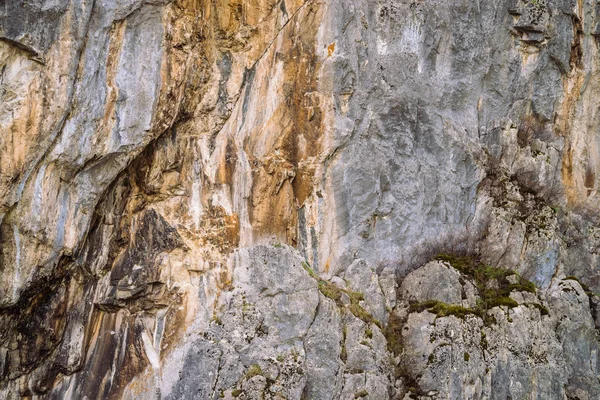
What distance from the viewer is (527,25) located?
18984mm

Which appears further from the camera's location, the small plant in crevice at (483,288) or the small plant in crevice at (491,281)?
the small plant in crevice at (491,281)

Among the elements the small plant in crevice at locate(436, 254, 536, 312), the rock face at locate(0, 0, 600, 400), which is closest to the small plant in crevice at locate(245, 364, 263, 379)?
the rock face at locate(0, 0, 600, 400)

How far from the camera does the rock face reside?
13.8 meters

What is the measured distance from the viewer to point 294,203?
1652cm

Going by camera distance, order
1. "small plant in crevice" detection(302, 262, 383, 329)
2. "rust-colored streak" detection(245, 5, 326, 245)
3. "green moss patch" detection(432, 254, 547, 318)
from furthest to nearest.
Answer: "rust-colored streak" detection(245, 5, 326, 245) → "green moss patch" detection(432, 254, 547, 318) → "small plant in crevice" detection(302, 262, 383, 329)

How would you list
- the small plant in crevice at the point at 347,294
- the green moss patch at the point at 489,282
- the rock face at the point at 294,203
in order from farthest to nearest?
1. the green moss patch at the point at 489,282
2. the small plant in crevice at the point at 347,294
3. the rock face at the point at 294,203

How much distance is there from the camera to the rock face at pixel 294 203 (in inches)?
542

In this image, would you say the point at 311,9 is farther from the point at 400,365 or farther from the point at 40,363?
the point at 40,363

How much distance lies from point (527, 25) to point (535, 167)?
399cm

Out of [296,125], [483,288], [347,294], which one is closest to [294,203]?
[296,125]

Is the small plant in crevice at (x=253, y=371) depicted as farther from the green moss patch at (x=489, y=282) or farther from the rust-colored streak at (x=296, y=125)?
the green moss patch at (x=489, y=282)

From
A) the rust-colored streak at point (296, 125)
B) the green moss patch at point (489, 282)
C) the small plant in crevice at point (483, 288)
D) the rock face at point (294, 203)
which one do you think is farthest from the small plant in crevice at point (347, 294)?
the green moss patch at point (489, 282)

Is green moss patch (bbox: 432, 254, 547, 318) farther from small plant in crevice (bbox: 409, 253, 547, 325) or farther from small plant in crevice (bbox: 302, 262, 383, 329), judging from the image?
small plant in crevice (bbox: 302, 262, 383, 329)

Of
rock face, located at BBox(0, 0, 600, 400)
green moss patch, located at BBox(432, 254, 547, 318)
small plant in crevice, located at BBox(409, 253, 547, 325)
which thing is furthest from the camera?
green moss patch, located at BBox(432, 254, 547, 318)
